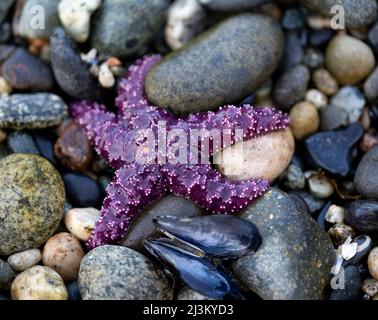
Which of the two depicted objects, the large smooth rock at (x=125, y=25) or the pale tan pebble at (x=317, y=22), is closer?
the large smooth rock at (x=125, y=25)

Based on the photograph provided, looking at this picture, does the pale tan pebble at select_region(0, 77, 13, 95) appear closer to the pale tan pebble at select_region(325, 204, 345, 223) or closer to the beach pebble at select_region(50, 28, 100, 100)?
the beach pebble at select_region(50, 28, 100, 100)

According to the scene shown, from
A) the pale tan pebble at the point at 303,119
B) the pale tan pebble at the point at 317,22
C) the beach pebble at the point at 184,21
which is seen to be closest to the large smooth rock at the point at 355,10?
the pale tan pebble at the point at 317,22

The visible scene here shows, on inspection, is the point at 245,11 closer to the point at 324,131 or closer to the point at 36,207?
the point at 324,131

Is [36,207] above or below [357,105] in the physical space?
below

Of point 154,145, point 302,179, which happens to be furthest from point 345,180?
point 154,145

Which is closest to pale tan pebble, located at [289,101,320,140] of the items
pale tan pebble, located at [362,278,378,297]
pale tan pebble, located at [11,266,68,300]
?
pale tan pebble, located at [362,278,378,297]

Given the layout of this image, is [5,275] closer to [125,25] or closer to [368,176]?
[125,25]

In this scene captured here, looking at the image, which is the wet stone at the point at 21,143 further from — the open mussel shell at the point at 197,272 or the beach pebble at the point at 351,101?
the beach pebble at the point at 351,101
